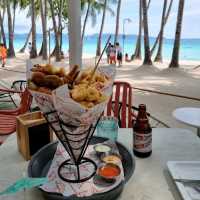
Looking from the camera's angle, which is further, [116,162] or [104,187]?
[116,162]

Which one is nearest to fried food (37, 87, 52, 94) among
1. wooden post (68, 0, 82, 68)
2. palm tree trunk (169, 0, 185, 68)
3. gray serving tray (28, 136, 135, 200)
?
gray serving tray (28, 136, 135, 200)

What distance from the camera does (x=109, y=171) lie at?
3.67 ft

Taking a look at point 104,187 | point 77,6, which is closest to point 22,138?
point 104,187

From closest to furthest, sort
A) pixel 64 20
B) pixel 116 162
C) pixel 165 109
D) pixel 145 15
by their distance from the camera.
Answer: pixel 116 162 < pixel 165 109 < pixel 145 15 < pixel 64 20

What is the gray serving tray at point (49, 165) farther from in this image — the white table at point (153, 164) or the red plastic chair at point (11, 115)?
the red plastic chair at point (11, 115)

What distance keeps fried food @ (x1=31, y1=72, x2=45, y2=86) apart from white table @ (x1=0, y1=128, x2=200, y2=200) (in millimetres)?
410

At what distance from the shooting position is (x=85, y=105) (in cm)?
92

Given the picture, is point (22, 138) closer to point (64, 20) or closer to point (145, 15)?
point (145, 15)

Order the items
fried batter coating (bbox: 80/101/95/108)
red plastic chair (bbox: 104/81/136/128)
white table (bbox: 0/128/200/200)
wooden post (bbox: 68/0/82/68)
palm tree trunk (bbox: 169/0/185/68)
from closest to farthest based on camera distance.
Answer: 1. fried batter coating (bbox: 80/101/95/108)
2. white table (bbox: 0/128/200/200)
3. red plastic chair (bbox: 104/81/136/128)
4. wooden post (bbox: 68/0/82/68)
5. palm tree trunk (bbox: 169/0/185/68)

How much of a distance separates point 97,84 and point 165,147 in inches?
24.7

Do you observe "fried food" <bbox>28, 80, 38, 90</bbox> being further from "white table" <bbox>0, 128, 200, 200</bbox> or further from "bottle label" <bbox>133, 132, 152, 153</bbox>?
"bottle label" <bbox>133, 132, 152, 153</bbox>

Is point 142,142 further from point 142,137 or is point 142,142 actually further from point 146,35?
point 146,35

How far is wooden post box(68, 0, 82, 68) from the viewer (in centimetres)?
281

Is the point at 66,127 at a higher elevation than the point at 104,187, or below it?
higher
